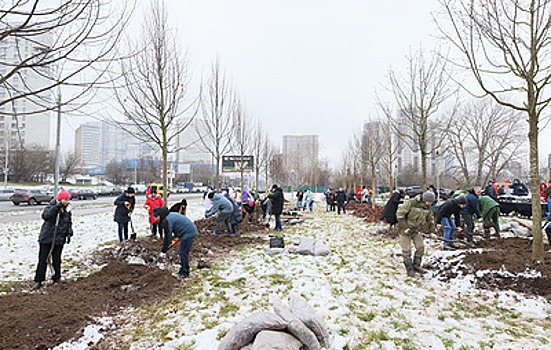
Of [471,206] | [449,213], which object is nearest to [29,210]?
[449,213]

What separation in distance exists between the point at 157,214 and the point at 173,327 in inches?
101

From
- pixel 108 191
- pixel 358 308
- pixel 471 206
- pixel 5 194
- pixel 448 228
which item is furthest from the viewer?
pixel 108 191

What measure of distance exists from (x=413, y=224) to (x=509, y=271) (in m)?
1.68

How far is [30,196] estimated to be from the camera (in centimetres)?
2538

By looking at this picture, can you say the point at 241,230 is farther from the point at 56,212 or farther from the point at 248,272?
the point at 56,212

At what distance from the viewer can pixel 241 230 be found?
11539 mm

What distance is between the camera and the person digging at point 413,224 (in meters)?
6.36

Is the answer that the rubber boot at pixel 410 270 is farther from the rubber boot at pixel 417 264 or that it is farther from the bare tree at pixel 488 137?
the bare tree at pixel 488 137

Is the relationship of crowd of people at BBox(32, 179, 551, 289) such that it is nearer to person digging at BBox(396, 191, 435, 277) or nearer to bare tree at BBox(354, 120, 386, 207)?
person digging at BBox(396, 191, 435, 277)

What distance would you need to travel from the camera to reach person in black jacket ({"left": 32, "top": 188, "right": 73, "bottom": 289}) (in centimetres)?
552

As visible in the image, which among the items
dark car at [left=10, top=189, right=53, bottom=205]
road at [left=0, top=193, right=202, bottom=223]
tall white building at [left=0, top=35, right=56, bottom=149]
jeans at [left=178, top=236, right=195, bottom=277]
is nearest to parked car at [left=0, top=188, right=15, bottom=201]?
dark car at [left=10, top=189, right=53, bottom=205]

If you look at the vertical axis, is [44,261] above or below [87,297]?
above

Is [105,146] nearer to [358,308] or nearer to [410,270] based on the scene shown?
[410,270]

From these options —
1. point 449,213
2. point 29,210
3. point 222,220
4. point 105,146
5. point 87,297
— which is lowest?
point 29,210
